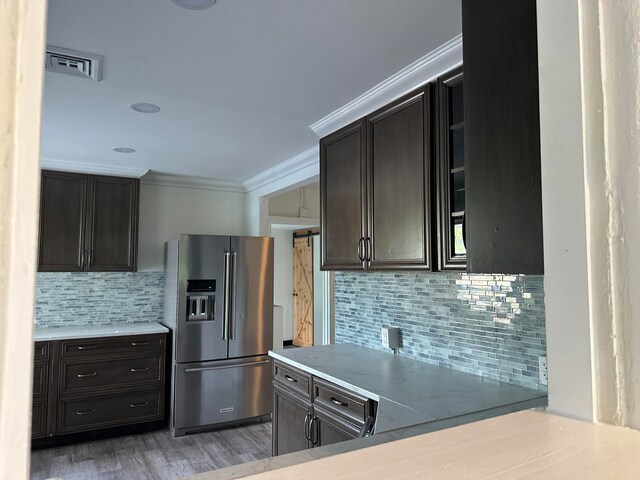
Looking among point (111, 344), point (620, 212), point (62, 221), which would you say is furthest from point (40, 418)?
point (620, 212)

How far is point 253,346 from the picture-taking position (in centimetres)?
414

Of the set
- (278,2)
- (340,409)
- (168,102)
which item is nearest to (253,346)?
(340,409)

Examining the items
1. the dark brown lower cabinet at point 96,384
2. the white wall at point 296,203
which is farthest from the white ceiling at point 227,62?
the white wall at point 296,203

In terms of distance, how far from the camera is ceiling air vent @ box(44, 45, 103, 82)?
6.43ft

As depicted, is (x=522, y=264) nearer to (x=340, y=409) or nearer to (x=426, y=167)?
(x=426, y=167)

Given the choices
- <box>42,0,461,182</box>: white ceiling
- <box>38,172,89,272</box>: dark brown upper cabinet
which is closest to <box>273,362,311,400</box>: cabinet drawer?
<box>42,0,461,182</box>: white ceiling

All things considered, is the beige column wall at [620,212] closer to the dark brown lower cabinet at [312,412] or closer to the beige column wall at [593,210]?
the beige column wall at [593,210]

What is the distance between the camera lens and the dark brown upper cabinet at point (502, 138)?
1135 millimetres

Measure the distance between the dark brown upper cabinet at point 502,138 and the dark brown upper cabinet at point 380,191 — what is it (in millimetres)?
795

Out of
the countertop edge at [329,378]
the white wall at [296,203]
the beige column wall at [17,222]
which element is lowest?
the countertop edge at [329,378]

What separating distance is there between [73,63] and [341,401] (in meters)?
2.06

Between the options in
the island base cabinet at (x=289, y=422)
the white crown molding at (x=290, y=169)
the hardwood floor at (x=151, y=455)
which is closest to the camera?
the island base cabinet at (x=289, y=422)

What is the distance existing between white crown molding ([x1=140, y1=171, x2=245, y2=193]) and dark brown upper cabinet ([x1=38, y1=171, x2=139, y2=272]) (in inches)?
11.8

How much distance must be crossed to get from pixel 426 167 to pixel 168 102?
5.11 feet
